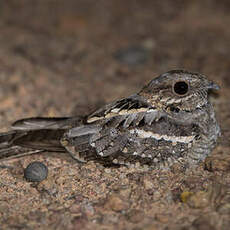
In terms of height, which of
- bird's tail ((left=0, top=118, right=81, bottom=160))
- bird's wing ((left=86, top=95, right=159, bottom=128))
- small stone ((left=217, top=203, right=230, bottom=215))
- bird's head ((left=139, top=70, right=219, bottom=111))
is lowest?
small stone ((left=217, top=203, right=230, bottom=215))

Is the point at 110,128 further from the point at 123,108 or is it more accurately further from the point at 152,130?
the point at 152,130

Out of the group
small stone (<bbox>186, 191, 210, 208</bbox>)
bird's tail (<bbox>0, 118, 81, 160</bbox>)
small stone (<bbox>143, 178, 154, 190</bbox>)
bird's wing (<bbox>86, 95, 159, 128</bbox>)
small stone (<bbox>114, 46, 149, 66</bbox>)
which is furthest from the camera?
small stone (<bbox>114, 46, 149, 66</bbox>)

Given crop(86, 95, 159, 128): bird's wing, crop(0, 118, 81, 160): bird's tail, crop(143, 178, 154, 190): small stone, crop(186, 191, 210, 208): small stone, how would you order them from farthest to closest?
1. crop(0, 118, 81, 160): bird's tail
2. crop(86, 95, 159, 128): bird's wing
3. crop(143, 178, 154, 190): small stone
4. crop(186, 191, 210, 208): small stone

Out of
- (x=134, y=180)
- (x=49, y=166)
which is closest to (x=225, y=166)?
(x=134, y=180)

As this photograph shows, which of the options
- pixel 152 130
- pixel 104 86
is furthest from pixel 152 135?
pixel 104 86

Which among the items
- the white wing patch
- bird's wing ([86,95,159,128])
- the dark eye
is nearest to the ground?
the white wing patch

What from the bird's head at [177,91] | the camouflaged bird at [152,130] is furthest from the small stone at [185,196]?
the bird's head at [177,91]

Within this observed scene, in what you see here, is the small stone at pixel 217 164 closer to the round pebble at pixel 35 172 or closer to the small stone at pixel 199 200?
the small stone at pixel 199 200

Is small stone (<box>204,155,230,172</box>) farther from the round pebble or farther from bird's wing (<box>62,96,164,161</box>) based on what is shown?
the round pebble
